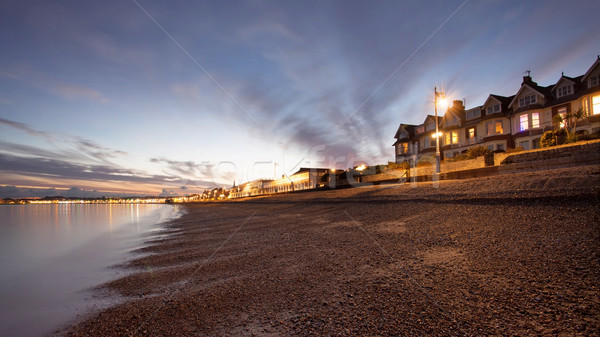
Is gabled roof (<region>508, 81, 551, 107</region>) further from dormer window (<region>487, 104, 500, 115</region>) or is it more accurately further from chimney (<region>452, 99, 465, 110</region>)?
chimney (<region>452, 99, 465, 110</region>)

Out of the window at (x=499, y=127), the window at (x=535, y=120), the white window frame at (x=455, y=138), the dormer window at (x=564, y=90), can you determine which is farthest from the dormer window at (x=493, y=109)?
the dormer window at (x=564, y=90)

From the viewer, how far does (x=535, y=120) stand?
2684cm

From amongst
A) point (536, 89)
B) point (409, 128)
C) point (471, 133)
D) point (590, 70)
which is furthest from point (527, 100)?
point (409, 128)

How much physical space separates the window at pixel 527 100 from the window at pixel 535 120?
137cm

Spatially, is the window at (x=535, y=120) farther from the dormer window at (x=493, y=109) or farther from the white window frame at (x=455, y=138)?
the white window frame at (x=455, y=138)

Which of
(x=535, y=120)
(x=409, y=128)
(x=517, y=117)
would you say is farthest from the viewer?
(x=409, y=128)

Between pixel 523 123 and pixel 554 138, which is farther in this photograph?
pixel 523 123

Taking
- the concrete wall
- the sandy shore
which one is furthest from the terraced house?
the sandy shore

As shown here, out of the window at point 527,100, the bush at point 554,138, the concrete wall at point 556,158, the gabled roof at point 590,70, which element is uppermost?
the gabled roof at point 590,70

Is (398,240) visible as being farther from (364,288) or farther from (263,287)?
(263,287)

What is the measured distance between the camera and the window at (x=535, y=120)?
2662 centimetres

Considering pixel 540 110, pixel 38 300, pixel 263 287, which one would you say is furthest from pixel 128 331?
pixel 540 110

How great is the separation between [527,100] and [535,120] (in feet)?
8.24

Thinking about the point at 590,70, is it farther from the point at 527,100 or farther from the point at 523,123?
the point at 523,123
